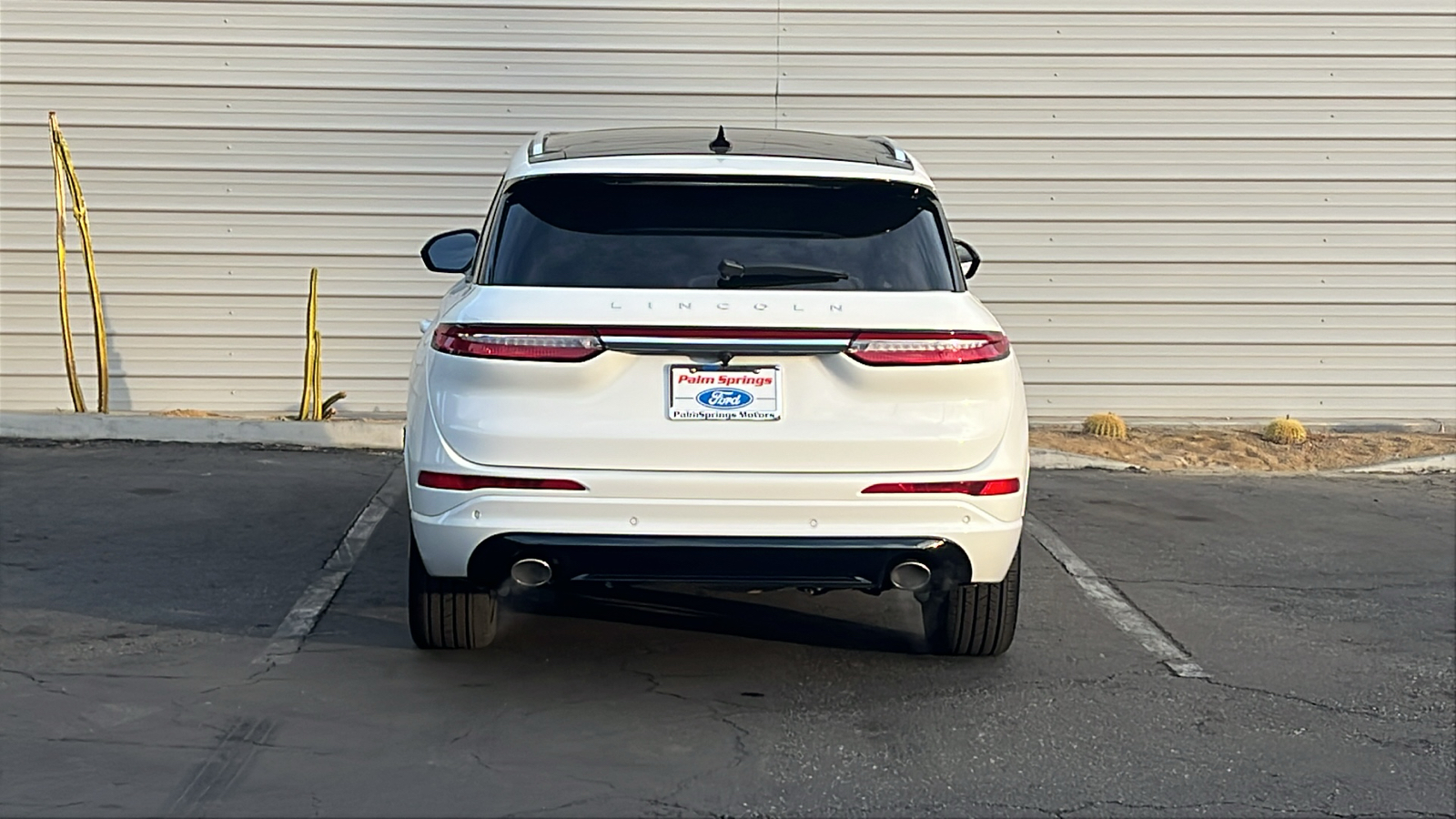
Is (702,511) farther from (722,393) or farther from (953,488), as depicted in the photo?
(953,488)

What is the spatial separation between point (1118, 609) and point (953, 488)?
2.02 meters

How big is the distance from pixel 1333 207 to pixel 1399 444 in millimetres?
1719

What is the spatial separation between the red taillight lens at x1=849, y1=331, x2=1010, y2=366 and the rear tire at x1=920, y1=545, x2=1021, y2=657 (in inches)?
33.5

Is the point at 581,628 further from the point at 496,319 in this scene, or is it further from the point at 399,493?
the point at 399,493

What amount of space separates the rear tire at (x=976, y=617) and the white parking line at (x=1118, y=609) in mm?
636

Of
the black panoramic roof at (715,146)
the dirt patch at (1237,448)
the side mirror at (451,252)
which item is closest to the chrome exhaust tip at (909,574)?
the black panoramic roof at (715,146)

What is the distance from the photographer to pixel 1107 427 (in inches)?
447

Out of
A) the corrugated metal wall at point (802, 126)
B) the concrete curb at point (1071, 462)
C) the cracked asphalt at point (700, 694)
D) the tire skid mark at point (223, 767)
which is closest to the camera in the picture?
the tire skid mark at point (223, 767)

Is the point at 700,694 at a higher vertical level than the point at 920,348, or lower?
lower

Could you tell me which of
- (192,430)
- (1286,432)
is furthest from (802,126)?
(192,430)

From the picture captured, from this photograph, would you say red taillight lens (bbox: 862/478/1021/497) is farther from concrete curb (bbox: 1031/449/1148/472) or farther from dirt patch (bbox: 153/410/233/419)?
dirt patch (bbox: 153/410/233/419)

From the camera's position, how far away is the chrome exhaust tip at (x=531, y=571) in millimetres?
4902

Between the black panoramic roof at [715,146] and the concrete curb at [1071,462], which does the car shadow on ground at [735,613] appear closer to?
the black panoramic roof at [715,146]

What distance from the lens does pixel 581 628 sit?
6.08 m
